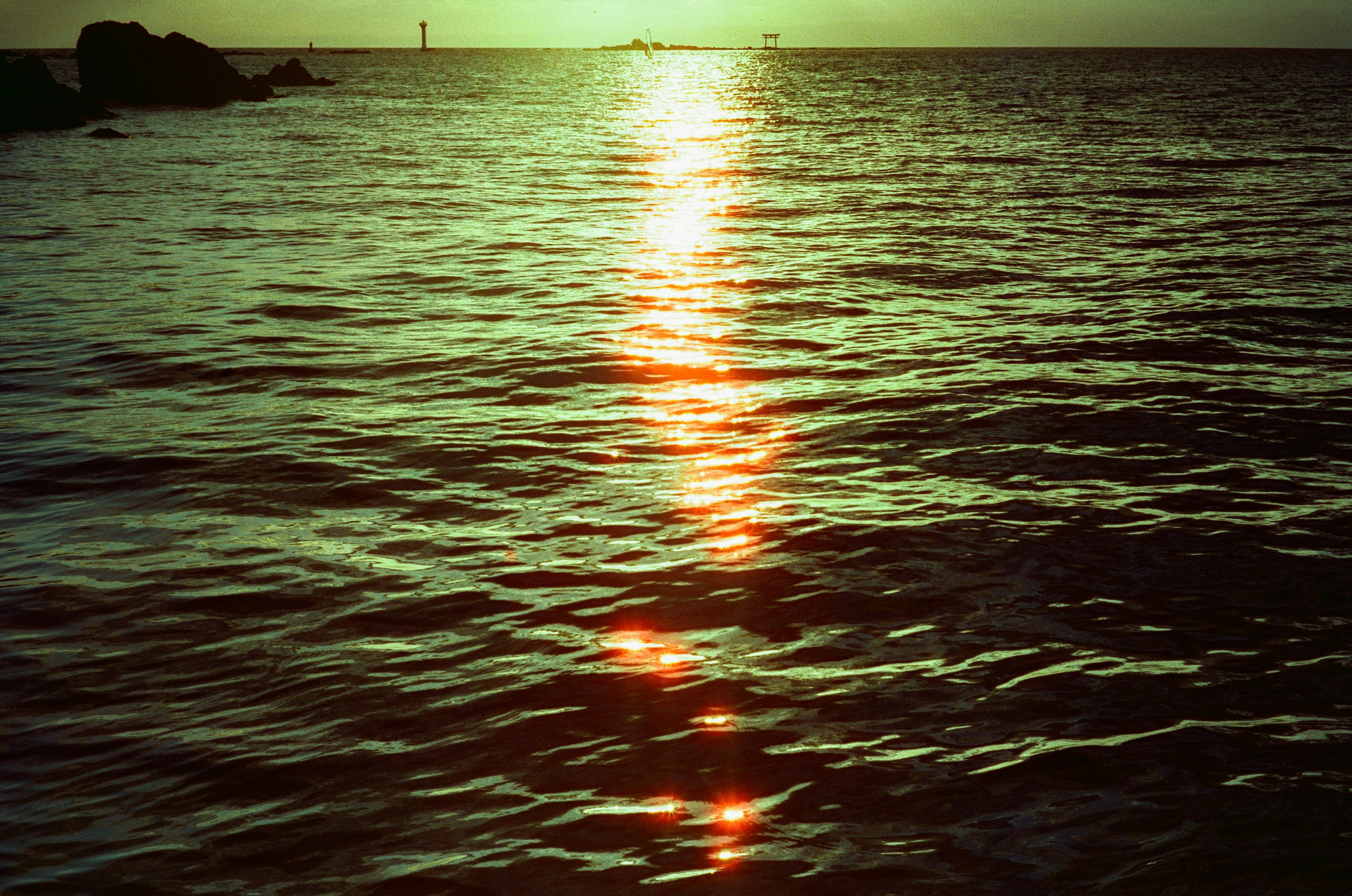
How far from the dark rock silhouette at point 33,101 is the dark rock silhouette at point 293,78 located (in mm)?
53195

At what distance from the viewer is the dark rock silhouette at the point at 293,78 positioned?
103188 millimetres

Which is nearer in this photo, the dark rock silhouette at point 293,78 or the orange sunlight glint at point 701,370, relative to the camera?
the orange sunlight glint at point 701,370

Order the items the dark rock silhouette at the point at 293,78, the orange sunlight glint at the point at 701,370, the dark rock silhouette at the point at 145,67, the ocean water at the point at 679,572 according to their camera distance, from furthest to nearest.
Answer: the dark rock silhouette at the point at 293,78 → the dark rock silhouette at the point at 145,67 → the orange sunlight glint at the point at 701,370 → the ocean water at the point at 679,572

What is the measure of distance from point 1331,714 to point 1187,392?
19.0 ft

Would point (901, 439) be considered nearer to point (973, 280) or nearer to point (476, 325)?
point (476, 325)

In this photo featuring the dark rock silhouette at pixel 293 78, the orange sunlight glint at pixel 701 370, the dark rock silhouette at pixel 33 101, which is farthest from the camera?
the dark rock silhouette at pixel 293 78

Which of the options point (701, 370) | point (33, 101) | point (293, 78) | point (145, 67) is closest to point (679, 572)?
point (701, 370)

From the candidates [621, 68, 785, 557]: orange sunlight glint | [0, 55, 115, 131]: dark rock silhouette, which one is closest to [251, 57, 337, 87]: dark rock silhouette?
[0, 55, 115, 131]: dark rock silhouette

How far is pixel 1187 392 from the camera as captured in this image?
34.5ft

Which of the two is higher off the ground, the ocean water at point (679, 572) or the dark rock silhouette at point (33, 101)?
the dark rock silhouette at point (33, 101)

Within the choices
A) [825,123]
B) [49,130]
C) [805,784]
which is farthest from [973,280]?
[49,130]

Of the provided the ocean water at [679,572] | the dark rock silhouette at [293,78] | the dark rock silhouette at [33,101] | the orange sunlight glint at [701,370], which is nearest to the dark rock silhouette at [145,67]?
the dark rock silhouette at [33,101]

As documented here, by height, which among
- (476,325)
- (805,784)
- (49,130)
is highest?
(49,130)

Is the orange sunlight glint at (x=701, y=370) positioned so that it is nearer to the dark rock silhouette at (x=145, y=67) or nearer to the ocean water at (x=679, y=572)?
the ocean water at (x=679, y=572)
